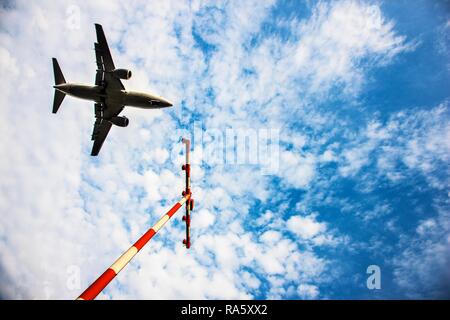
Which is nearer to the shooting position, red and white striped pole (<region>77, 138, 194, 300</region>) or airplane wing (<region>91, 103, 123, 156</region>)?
red and white striped pole (<region>77, 138, 194, 300</region>)

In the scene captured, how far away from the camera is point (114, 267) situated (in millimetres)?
6844

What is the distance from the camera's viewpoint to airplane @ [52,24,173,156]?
838 inches

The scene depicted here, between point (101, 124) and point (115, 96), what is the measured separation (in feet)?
15.0

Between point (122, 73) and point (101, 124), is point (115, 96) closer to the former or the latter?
point (122, 73)

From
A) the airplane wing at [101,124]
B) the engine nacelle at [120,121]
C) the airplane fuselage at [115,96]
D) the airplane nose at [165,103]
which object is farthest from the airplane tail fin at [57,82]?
the airplane nose at [165,103]

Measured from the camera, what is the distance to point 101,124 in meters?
25.1

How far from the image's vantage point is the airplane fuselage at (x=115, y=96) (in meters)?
21.8

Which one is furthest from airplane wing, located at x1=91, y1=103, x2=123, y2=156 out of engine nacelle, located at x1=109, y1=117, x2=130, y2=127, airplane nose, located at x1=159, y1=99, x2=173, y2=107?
airplane nose, located at x1=159, y1=99, x2=173, y2=107

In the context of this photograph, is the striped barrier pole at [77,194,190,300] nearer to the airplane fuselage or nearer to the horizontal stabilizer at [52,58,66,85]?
the airplane fuselage
